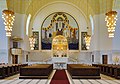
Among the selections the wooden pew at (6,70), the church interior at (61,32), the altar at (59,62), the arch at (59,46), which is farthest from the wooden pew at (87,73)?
the arch at (59,46)

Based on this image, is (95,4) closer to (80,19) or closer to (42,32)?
(80,19)

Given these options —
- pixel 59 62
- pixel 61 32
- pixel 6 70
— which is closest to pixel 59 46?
pixel 61 32

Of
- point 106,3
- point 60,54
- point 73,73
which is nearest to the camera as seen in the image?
point 73,73

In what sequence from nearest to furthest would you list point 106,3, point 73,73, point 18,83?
1. point 18,83
2. point 73,73
3. point 106,3

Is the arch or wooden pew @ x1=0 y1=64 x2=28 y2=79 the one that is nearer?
wooden pew @ x1=0 y1=64 x2=28 y2=79

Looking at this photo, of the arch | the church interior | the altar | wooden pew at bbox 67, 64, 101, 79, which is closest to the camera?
wooden pew at bbox 67, 64, 101, 79

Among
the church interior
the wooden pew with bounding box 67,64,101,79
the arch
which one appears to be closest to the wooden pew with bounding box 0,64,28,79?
the wooden pew with bounding box 67,64,101,79

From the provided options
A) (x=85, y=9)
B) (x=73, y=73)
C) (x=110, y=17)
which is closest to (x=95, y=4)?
(x=85, y=9)

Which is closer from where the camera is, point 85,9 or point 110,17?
point 110,17

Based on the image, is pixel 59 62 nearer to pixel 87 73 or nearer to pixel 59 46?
pixel 59 46

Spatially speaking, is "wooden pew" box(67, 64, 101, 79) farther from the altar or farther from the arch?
the arch

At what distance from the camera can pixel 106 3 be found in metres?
27.0

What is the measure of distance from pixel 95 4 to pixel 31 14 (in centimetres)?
934

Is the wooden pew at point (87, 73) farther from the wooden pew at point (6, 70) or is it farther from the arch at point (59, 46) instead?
the arch at point (59, 46)
